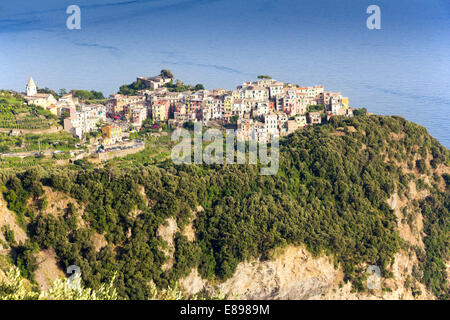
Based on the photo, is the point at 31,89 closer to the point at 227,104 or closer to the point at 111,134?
the point at 111,134

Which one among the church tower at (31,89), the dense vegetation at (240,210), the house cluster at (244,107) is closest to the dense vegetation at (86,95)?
the house cluster at (244,107)

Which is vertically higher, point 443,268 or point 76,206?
point 76,206

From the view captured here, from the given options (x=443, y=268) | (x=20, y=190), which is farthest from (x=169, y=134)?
(x=443, y=268)

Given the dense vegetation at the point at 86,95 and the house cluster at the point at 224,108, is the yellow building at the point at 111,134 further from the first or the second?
the dense vegetation at the point at 86,95

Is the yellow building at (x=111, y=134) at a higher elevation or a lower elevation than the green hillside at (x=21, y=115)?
lower

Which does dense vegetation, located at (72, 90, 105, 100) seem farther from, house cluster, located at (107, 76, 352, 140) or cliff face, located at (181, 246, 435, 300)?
cliff face, located at (181, 246, 435, 300)

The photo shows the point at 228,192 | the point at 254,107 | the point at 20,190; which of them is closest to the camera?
the point at 20,190

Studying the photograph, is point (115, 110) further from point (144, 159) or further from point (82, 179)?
point (82, 179)

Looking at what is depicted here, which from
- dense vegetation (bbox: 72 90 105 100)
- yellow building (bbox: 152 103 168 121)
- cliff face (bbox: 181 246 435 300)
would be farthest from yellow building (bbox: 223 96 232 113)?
cliff face (bbox: 181 246 435 300)
